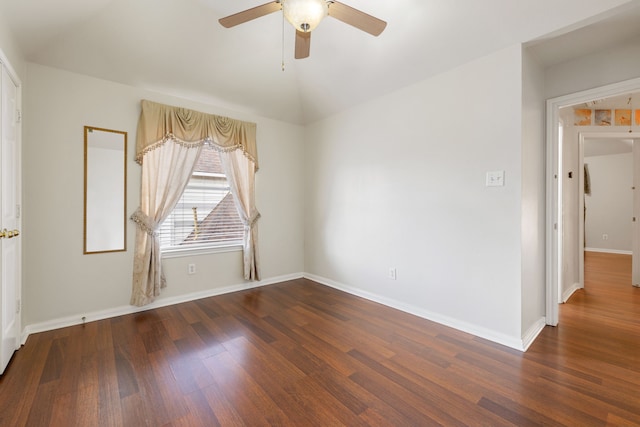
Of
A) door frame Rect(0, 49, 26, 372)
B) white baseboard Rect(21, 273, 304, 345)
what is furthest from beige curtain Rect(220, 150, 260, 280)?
door frame Rect(0, 49, 26, 372)

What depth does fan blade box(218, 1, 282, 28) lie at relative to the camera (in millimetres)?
1743

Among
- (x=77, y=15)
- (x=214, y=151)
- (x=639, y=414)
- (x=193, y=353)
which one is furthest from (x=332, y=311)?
(x=77, y=15)

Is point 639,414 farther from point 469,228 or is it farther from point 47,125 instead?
point 47,125

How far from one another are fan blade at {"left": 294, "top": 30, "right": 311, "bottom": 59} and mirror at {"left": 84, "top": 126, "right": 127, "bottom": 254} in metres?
2.24

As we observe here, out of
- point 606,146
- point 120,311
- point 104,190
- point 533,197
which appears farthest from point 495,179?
point 606,146

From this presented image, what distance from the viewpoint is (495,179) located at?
244 cm

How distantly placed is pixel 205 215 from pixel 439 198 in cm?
292

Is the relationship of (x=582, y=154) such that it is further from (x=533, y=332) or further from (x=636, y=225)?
(x=533, y=332)

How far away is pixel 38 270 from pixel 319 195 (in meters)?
3.29

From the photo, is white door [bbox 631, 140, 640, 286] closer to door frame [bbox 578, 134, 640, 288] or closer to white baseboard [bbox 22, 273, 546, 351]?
door frame [bbox 578, 134, 640, 288]

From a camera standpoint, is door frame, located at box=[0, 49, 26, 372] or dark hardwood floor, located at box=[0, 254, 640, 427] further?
door frame, located at box=[0, 49, 26, 372]

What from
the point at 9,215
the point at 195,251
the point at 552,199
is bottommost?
the point at 195,251

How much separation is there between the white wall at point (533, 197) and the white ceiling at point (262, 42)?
0.33m

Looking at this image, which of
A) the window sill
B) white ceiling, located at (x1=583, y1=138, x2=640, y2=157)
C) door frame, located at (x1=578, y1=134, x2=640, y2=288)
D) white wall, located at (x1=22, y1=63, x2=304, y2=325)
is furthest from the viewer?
white ceiling, located at (x1=583, y1=138, x2=640, y2=157)
